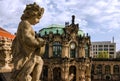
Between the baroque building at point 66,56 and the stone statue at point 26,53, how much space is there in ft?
211

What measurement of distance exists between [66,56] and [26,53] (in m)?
65.4

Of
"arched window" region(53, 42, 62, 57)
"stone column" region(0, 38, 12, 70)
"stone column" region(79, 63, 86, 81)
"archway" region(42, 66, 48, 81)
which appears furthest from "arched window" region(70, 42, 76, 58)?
"stone column" region(0, 38, 12, 70)

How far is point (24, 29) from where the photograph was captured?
7.71 m

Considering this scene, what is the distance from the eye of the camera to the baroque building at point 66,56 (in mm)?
72938

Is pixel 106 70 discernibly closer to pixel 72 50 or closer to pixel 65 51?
pixel 72 50

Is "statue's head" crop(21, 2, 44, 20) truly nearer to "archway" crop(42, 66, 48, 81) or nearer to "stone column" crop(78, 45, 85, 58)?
"stone column" crop(78, 45, 85, 58)

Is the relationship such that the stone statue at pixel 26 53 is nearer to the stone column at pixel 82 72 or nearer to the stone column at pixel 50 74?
the stone column at pixel 82 72

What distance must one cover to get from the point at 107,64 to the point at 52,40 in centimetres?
2255

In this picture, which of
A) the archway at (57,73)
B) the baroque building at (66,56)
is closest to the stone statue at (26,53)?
the baroque building at (66,56)

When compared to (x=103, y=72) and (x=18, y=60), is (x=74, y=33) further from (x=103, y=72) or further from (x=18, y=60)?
(x=18, y=60)

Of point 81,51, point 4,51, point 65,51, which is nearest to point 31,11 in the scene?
point 4,51

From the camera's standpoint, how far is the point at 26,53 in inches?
302

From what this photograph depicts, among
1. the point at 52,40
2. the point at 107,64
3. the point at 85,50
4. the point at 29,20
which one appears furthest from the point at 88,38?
the point at 29,20

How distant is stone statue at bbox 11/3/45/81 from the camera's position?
297 inches
